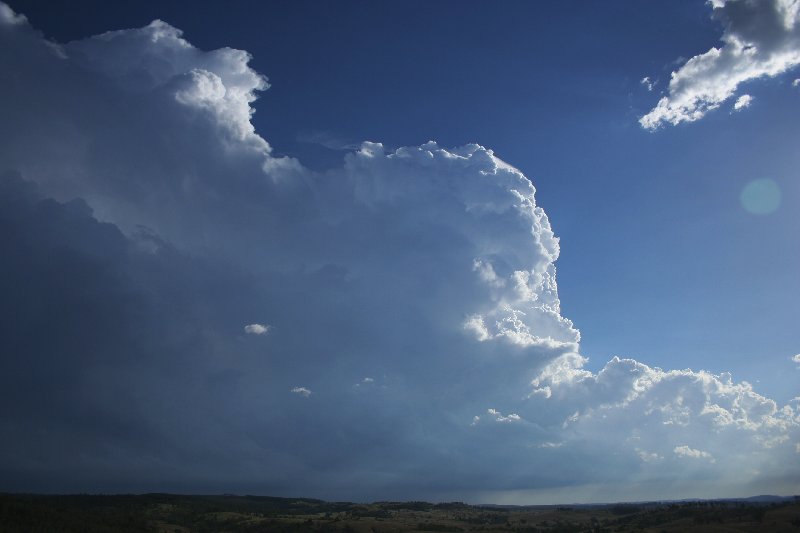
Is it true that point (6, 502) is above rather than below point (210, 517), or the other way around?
above

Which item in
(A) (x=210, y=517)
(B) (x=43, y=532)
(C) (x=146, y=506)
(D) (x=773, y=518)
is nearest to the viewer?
(B) (x=43, y=532)

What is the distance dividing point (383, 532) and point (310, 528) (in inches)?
464

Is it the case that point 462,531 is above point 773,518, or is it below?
below

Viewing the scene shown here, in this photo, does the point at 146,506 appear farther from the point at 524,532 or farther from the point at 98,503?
the point at 524,532

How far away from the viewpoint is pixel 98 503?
102 m

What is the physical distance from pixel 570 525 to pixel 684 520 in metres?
21.2

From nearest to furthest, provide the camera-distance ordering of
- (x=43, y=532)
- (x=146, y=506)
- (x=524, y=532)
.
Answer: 1. (x=43, y=532)
2. (x=524, y=532)
3. (x=146, y=506)

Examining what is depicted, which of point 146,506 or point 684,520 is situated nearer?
point 684,520

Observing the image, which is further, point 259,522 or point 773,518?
point 259,522

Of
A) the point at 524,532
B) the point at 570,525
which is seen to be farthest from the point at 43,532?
the point at 570,525

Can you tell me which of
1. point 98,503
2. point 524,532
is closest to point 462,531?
point 524,532

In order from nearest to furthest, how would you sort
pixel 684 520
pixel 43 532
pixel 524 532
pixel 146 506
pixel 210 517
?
1. pixel 43 532
2. pixel 684 520
3. pixel 524 532
4. pixel 210 517
5. pixel 146 506

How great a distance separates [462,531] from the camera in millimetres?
82000

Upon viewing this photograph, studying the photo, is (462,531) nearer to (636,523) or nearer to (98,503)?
(636,523)
